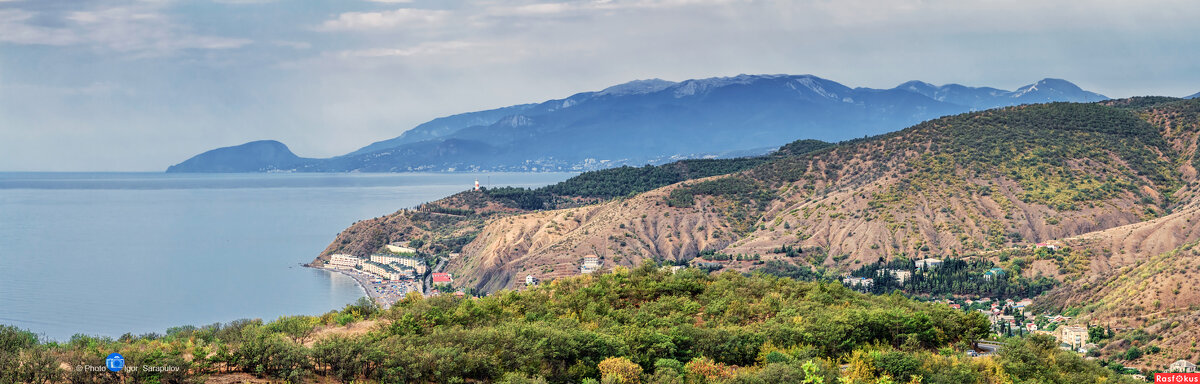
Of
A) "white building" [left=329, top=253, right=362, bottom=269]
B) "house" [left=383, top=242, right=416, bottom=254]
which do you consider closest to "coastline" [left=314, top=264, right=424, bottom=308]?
"white building" [left=329, top=253, right=362, bottom=269]

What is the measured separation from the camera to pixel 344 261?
382 ft

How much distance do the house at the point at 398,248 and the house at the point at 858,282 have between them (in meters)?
55.2

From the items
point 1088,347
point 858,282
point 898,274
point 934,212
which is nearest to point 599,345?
point 1088,347

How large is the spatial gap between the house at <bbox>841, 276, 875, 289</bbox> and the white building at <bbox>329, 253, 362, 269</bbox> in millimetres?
60392

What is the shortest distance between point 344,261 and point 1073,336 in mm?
85773

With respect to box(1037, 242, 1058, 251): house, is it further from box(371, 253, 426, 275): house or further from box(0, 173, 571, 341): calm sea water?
box(0, 173, 571, 341): calm sea water

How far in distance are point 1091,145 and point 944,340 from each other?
252 feet

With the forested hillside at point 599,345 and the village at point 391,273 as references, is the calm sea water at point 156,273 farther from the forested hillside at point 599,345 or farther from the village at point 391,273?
the forested hillside at point 599,345

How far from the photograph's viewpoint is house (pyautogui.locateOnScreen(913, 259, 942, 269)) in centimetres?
7806

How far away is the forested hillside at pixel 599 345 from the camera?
2361 centimetres

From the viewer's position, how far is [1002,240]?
85062 mm

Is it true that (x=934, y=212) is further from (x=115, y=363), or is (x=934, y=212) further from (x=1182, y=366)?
(x=115, y=363)

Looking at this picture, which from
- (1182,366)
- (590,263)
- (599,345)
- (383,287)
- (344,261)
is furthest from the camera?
(344,261)

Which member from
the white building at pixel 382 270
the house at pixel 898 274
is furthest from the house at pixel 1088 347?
the white building at pixel 382 270
